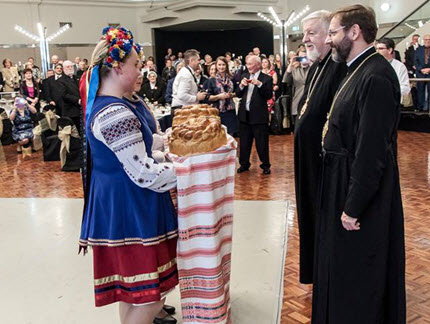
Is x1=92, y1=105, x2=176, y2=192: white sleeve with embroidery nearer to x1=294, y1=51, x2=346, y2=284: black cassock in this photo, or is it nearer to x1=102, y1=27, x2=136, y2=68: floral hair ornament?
x1=102, y1=27, x2=136, y2=68: floral hair ornament

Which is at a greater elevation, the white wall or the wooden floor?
the white wall

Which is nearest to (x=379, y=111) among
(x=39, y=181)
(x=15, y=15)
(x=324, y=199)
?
(x=324, y=199)

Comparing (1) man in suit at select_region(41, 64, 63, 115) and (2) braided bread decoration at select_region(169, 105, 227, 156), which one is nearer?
(2) braided bread decoration at select_region(169, 105, 227, 156)

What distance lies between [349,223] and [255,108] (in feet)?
14.3

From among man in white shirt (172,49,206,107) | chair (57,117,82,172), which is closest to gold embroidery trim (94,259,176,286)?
man in white shirt (172,49,206,107)

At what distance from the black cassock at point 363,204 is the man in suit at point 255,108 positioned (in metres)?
4.10

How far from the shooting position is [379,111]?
6.48ft

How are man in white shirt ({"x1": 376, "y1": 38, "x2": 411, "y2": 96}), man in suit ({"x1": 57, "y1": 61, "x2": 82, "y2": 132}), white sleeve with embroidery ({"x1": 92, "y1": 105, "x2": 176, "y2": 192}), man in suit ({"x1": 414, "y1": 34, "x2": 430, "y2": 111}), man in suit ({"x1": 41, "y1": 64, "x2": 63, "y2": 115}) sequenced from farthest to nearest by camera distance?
man in suit ({"x1": 414, "y1": 34, "x2": 430, "y2": 111}), man in suit ({"x1": 41, "y1": 64, "x2": 63, "y2": 115}), man in suit ({"x1": 57, "y1": 61, "x2": 82, "y2": 132}), man in white shirt ({"x1": 376, "y1": 38, "x2": 411, "y2": 96}), white sleeve with embroidery ({"x1": 92, "y1": 105, "x2": 176, "y2": 192})

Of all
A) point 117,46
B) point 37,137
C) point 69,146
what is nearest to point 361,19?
point 117,46

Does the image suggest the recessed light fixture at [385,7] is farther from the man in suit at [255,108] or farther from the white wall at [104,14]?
the man in suit at [255,108]

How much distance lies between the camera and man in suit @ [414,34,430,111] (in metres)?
9.46

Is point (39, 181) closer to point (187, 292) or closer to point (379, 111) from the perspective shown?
point (187, 292)

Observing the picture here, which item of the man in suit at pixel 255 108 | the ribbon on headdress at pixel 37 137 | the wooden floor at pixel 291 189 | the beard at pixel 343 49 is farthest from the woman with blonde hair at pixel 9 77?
the beard at pixel 343 49

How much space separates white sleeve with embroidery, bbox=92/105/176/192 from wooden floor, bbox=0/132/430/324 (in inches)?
50.1
